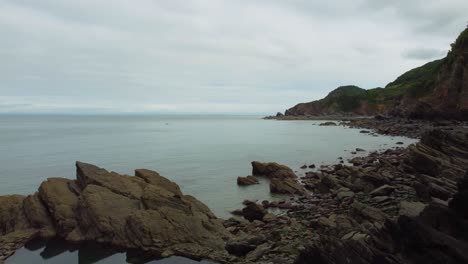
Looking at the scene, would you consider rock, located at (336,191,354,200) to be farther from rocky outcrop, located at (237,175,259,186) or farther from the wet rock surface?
rocky outcrop, located at (237,175,259,186)

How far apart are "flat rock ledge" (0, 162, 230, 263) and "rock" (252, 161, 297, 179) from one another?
677 inches

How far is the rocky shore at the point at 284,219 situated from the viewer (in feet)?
37.7

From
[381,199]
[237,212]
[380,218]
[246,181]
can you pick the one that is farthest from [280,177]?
[380,218]

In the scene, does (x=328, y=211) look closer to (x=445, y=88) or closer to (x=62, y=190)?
(x=62, y=190)

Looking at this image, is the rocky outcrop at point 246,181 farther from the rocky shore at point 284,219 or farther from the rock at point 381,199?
the rock at point 381,199

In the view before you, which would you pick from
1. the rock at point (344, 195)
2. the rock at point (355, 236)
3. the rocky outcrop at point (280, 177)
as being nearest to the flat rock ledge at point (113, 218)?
the rock at point (355, 236)

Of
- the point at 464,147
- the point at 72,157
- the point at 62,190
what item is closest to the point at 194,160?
the point at 72,157

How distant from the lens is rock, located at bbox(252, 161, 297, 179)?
42.5 metres

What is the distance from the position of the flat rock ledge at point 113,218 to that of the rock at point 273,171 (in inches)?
677

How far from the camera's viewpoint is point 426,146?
1291 inches

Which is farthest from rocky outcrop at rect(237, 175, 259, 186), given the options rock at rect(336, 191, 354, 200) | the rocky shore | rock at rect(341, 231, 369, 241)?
rock at rect(341, 231, 369, 241)

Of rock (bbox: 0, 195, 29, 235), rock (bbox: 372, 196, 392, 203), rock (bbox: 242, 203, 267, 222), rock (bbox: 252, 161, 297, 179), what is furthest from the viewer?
rock (bbox: 252, 161, 297, 179)

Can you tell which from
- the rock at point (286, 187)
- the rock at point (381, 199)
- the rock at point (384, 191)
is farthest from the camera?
the rock at point (286, 187)

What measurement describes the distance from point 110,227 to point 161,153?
49.8 meters
